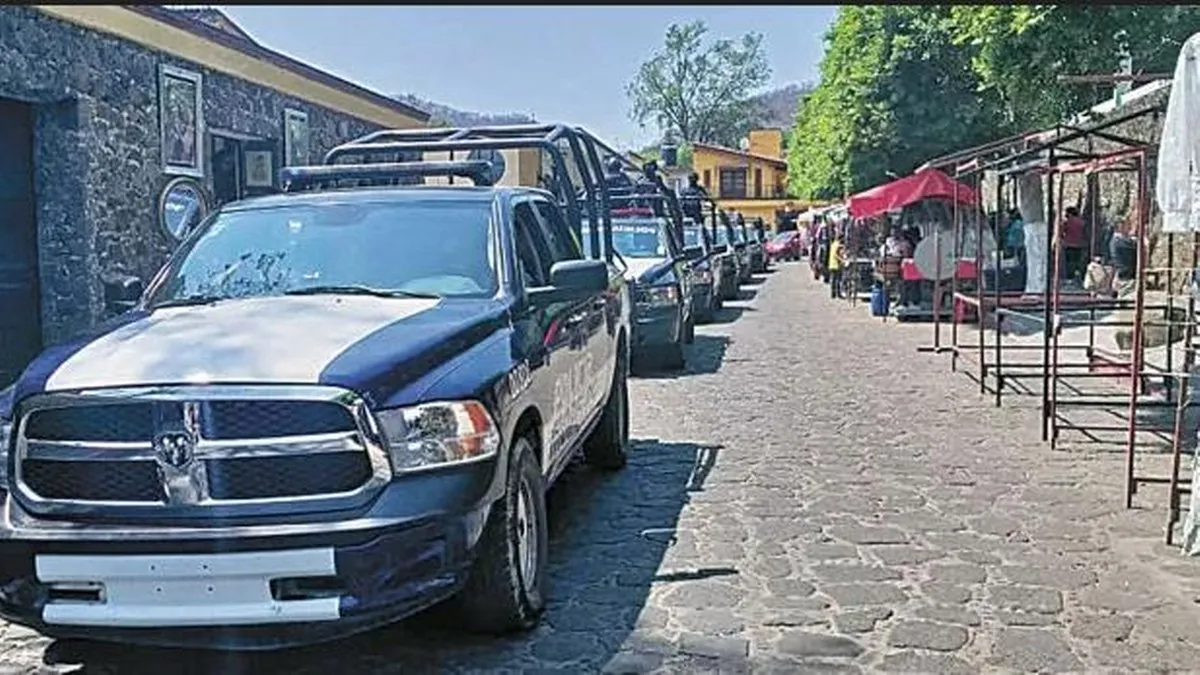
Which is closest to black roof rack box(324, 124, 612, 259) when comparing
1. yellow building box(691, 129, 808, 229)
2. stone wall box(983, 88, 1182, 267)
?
stone wall box(983, 88, 1182, 267)

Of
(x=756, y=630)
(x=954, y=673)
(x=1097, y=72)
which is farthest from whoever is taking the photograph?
(x=1097, y=72)

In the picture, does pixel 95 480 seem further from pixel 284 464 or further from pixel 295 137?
pixel 295 137

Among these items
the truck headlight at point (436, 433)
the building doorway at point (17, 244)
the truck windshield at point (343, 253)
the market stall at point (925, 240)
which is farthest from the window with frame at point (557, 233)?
the market stall at point (925, 240)

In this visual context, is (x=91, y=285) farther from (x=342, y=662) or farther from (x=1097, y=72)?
(x=1097, y=72)

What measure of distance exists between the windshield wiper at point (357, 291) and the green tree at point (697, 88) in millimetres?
76602

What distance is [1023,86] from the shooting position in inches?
401

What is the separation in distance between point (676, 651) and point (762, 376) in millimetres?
7791

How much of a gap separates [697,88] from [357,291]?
261ft

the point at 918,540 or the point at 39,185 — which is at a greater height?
the point at 39,185

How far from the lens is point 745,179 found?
69250mm

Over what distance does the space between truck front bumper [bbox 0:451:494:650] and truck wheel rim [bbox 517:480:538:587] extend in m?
0.75

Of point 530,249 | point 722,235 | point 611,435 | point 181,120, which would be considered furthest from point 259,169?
point 722,235

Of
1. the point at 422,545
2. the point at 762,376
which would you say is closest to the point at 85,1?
the point at 762,376

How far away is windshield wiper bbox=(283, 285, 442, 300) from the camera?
487 cm
